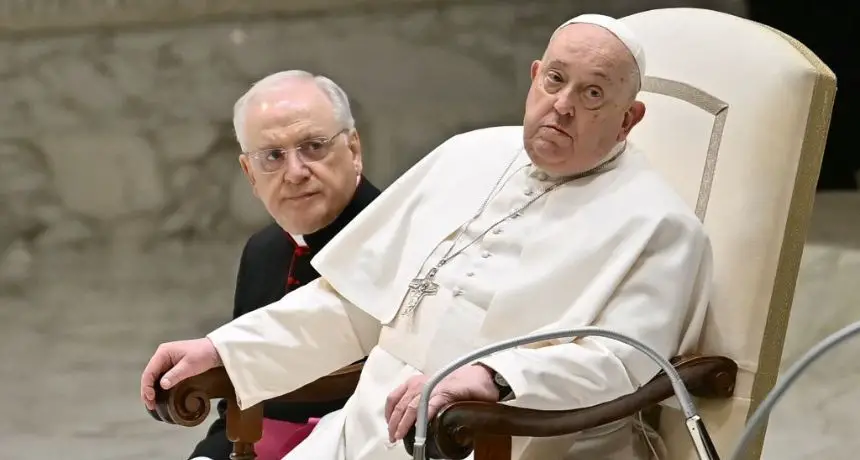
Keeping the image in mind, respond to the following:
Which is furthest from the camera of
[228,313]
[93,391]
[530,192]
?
[228,313]

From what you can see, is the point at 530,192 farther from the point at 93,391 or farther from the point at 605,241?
the point at 93,391

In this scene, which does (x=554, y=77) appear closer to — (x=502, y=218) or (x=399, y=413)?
(x=502, y=218)

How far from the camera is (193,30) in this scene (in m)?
5.00

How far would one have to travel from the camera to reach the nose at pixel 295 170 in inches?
77.8

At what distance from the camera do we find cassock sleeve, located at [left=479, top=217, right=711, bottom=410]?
144cm

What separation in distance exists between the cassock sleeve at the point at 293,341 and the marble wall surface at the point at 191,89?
3.14 meters

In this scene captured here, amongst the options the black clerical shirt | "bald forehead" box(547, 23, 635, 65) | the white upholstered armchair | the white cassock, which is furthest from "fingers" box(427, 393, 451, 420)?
the black clerical shirt

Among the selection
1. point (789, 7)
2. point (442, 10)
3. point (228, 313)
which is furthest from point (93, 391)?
point (789, 7)

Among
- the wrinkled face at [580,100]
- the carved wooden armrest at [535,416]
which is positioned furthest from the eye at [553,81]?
the carved wooden armrest at [535,416]

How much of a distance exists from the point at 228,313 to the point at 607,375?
327 centimetres

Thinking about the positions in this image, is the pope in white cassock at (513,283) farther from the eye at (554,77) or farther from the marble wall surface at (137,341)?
the marble wall surface at (137,341)

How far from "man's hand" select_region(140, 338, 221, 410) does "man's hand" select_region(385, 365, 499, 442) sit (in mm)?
448

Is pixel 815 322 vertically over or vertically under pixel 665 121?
under

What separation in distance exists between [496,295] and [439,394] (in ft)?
0.98
